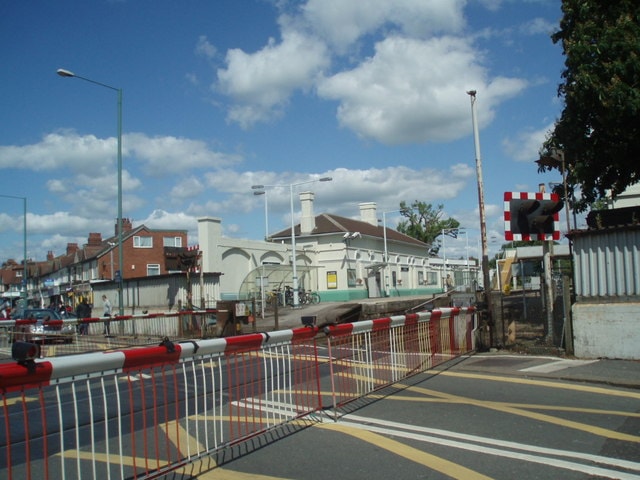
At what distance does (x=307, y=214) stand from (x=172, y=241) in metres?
22.1

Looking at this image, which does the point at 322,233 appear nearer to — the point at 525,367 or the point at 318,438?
the point at 525,367

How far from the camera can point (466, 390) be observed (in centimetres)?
858

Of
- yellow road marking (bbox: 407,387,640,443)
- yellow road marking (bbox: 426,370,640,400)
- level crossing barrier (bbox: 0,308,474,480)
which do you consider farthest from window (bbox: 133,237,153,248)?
yellow road marking (bbox: 407,387,640,443)

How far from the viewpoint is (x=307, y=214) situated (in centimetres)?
5116

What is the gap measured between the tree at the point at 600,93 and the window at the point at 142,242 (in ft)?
174

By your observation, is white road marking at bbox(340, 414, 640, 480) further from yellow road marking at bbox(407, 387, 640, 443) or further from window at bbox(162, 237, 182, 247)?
window at bbox(162, 237, 182, 247)

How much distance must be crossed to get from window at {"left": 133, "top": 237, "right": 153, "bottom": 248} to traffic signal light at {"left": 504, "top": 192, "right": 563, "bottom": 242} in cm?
5623

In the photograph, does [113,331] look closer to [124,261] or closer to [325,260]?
[325,260]

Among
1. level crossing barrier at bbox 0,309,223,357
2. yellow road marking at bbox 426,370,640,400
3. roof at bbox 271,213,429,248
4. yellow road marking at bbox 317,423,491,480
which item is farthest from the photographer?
roof at bbox 271,213,429,248

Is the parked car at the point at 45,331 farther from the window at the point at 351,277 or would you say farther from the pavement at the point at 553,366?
the window at the point at 351,277

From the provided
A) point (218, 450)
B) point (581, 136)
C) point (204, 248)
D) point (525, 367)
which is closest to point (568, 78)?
point (581, 136)

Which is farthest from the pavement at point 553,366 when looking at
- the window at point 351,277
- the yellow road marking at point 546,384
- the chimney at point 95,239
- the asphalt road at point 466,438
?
the chimney at point 95,239

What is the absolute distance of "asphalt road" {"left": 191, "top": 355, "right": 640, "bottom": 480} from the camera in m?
5.07

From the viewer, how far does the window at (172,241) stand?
215 feet
